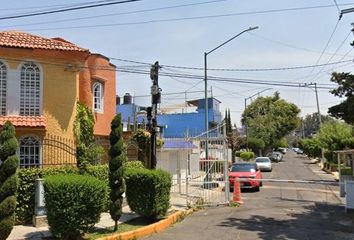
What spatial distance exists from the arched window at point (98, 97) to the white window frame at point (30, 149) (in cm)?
498

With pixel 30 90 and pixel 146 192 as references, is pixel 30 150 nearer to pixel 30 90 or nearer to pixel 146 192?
pixel 30 90

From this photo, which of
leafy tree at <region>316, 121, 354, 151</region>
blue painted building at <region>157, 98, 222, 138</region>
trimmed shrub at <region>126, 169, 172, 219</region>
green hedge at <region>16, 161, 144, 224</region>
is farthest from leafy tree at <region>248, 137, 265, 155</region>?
green hedge at <region>16, 161, 144, 224</region>

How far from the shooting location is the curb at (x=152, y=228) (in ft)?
39.6

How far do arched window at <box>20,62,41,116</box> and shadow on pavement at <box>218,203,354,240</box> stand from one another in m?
8.53

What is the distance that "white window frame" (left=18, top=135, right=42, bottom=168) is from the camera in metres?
17.5

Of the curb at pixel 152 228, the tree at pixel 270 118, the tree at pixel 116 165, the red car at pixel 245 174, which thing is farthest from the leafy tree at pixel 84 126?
the tree at pixel 270 118

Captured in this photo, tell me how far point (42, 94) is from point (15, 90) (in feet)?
3.28

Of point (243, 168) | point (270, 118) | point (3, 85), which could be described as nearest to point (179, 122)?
point (243, 168)

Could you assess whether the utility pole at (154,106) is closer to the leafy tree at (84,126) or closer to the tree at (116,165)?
the leafy tree at (84,126)

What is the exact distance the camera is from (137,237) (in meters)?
12.5

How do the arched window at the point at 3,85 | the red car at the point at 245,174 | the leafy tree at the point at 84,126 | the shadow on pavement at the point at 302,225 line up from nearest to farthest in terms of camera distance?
the shadow on pavement at the point at 302,225 → the arched window at the point at 3,85 → the leafy tree at the point at 84,126 → the red car at the point at 245,174

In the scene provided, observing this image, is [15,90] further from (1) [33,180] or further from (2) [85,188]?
(2) [85,188]

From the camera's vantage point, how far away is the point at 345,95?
59.7 ft

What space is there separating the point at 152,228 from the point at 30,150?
6768mm
